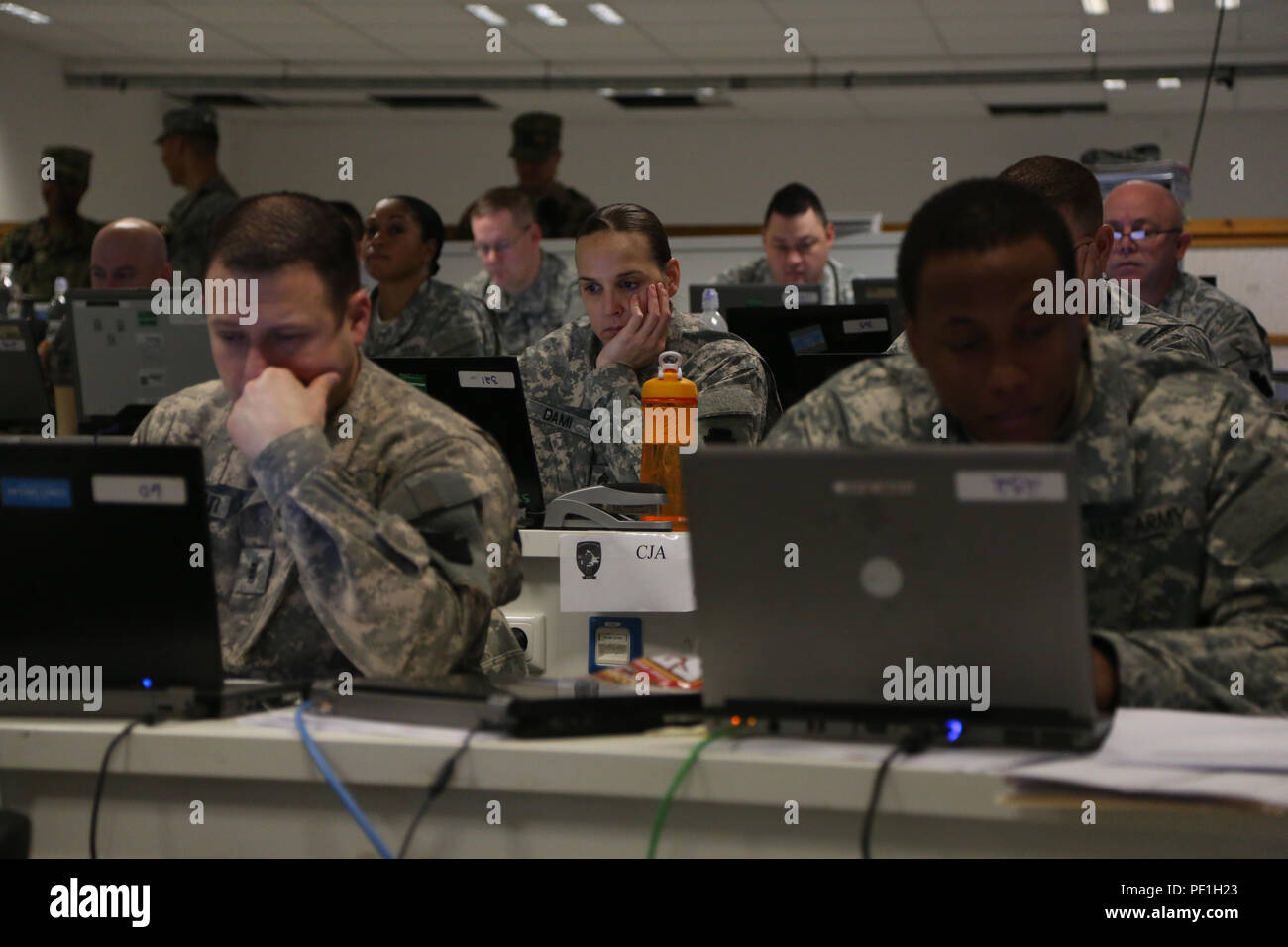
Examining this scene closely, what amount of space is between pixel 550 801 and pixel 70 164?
6478 millimetres

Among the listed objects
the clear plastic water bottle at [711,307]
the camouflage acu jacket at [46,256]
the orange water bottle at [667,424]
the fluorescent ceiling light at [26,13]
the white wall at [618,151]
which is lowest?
the orange water bottle at [667,424]

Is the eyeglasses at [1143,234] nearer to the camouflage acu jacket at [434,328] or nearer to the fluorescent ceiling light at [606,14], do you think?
the camouflage acu jacket at [434,328]

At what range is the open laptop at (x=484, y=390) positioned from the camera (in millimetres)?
2508

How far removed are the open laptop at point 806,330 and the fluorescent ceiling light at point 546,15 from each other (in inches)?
200

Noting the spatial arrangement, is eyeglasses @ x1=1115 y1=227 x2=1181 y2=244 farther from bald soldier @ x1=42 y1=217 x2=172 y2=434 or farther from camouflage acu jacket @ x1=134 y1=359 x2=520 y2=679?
camouflage acu jacket @ x1=134 y1=359 x2=520 y2=679

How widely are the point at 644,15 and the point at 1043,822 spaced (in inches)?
A: 301

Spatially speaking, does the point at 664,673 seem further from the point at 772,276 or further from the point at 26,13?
the point at 26,13

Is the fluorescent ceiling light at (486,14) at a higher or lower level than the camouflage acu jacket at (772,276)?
higher

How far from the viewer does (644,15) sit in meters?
8.09

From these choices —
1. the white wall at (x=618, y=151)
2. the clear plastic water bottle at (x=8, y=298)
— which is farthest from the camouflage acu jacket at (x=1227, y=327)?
the white wall at (x=618, y=151)

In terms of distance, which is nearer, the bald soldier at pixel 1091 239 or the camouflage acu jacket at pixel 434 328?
the bald soldier at pixel 1091 239

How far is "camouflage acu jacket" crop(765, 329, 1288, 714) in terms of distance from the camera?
1.38m

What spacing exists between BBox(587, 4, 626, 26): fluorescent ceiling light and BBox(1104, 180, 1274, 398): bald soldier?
427 centimetres
